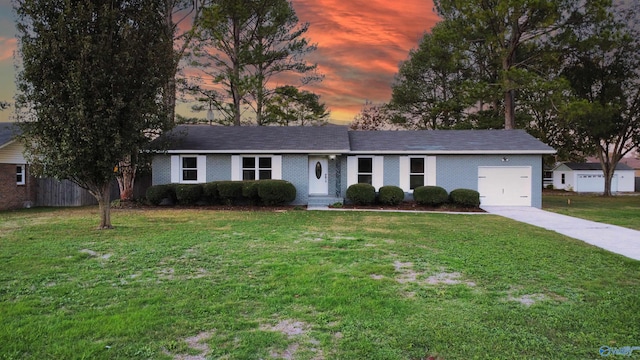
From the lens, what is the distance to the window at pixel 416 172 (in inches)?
709

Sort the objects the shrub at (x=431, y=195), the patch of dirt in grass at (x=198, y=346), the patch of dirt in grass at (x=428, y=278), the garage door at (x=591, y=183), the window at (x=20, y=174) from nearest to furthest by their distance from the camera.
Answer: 1. the patch of dirt in grass at (x=198, y=346)
2. the patch of dirt in grass at (x=428, y=278)
3. the shrub at (x=431, y=195)
4. the window at (x=20, y=174)
5. the garage door at (x=591, y=183)

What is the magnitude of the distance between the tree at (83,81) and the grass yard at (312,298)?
215 centimetres

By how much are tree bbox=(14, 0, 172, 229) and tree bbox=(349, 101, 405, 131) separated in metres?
26.8

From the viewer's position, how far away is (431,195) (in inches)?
656

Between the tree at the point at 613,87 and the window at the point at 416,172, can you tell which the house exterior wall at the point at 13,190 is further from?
the tree at the point at 613,87

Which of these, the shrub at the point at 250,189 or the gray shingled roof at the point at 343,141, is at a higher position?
the gray shingled roof at the point at 343,141

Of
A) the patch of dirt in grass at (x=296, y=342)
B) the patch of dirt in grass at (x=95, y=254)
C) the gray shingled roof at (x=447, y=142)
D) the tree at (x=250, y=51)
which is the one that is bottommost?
the patch of dirt in grass at (x=296, y=342)

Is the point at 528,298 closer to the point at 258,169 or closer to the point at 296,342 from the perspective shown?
the point at 296,342

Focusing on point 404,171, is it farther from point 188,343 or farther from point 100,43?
point 188,343

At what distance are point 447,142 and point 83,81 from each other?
15.1 metres

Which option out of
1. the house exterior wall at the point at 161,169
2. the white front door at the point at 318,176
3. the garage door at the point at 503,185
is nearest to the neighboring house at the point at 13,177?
the house exterior wall at the point at 161,169

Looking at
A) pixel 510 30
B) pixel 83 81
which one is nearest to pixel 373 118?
pixel 510 30

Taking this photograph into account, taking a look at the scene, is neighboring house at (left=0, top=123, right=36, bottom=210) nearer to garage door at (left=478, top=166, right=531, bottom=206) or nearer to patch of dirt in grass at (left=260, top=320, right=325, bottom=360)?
patch of dirt in grass at (left=260, top=320, right=325, bottom=360)

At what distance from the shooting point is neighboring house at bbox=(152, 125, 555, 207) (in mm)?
17750
